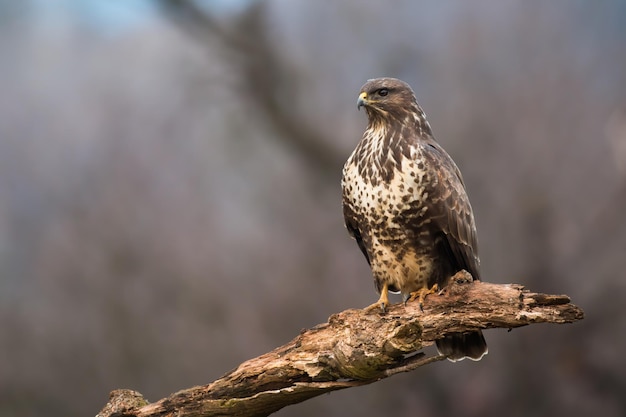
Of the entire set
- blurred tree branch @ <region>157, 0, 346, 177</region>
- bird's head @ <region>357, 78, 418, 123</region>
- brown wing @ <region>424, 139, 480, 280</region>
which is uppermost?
blurred tree branch @ <region>157, 0, 346, 177</region>

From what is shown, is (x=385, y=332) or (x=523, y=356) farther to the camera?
(x=523, y=356)

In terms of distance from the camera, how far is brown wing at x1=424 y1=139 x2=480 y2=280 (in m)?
3.12

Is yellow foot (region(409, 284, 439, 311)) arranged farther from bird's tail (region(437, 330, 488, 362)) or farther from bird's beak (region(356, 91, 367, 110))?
bird's beak (region(356, 91, 367, 110))

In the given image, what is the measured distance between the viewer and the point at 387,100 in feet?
11.0

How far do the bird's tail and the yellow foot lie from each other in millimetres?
222

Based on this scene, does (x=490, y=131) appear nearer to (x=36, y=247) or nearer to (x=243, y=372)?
(x=243, y=372)

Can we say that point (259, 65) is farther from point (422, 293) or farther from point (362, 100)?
point (422, 293)

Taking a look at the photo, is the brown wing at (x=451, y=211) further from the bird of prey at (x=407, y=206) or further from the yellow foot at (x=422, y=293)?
the yellow foot at (x=422, y=293)

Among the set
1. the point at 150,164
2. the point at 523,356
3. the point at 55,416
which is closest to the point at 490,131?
the point at 523,356

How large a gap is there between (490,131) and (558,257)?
0.94 metres

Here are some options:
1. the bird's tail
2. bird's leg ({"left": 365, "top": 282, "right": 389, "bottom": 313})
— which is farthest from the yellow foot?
the bird's tail

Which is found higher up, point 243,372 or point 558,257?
point 558,257

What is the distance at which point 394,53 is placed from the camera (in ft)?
16.7

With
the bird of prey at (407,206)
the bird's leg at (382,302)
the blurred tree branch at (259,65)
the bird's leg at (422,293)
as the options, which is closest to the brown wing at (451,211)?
the bird of prey at (407,206)
